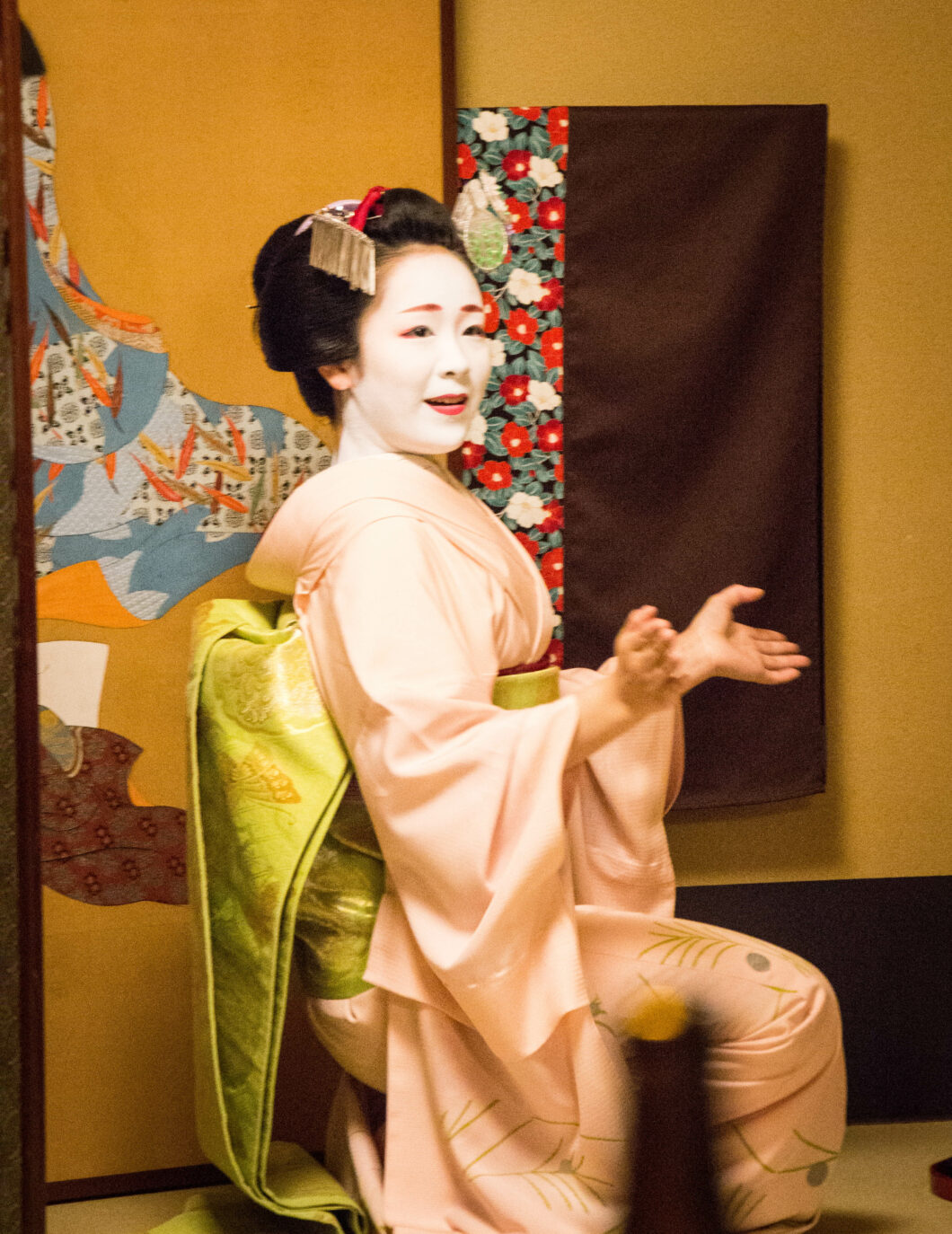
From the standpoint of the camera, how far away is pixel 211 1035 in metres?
1.67

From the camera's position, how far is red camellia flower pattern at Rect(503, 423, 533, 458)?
90.0 inches

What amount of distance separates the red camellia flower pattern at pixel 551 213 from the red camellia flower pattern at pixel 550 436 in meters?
0.35

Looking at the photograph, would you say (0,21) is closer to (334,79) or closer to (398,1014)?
(334,79)

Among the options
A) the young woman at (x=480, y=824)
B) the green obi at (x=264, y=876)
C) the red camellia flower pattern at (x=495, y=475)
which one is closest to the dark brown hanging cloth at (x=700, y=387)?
the red camellia flower pattern at (x=495, y=475)

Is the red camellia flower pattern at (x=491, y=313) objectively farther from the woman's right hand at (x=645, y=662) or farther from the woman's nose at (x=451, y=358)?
the woman's right hand at (x=645, y=662)

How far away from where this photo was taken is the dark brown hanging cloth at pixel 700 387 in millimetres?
2268

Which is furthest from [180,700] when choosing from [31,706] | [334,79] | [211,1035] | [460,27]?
[460,27]

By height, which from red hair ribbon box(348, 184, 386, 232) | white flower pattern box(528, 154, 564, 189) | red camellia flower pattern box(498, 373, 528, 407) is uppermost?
white flower pattern box(528, 154, 564, 189)

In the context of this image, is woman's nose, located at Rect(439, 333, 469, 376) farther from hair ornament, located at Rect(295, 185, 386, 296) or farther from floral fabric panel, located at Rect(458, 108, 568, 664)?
floral fabric panel, located at Rect(458, 108, 568, 664)

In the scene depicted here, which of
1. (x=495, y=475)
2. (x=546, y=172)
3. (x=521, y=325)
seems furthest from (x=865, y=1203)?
(x=546, y=172)

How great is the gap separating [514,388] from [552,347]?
0.34ft

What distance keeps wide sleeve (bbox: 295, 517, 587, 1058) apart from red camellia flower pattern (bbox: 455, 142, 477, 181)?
0.92 metres

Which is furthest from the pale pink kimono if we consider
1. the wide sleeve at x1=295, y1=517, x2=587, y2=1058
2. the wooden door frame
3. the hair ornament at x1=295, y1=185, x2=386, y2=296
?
the wooden door frame

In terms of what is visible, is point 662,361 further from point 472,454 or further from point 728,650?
point 728,650
